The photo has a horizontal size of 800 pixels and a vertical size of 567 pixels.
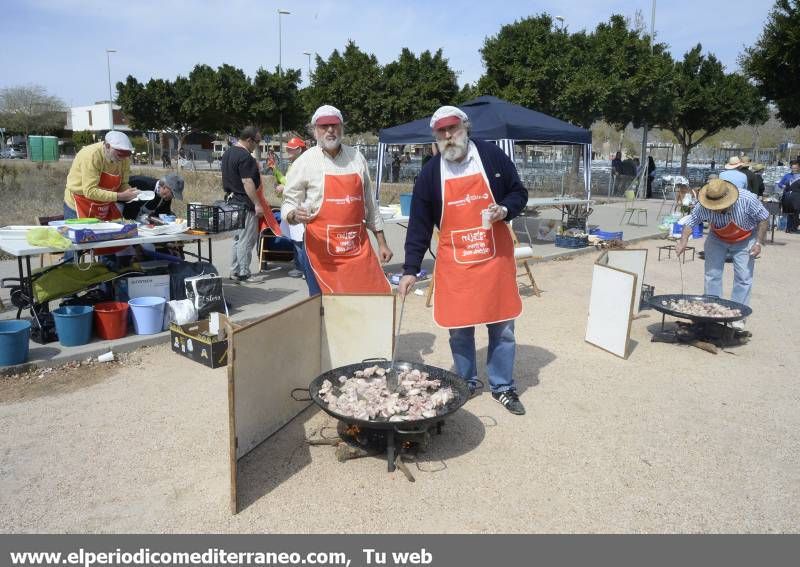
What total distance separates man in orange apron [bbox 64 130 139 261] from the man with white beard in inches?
84.8

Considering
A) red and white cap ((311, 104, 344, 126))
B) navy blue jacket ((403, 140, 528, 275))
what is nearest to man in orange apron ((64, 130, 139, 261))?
red and white cap ((311, 104, 344, 126))

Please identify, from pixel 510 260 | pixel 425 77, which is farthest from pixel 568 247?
pixel 425 77

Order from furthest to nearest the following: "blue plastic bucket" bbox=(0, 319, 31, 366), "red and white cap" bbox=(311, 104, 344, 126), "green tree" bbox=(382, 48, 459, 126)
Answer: "green tree" bbox=(382, 48, 459, 126) < "blue plastic bucket" bbox=(0, 319, 31, 366) < "red and white cap" bbox=(311, 104, 344, 126)

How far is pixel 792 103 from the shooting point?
18000 mm

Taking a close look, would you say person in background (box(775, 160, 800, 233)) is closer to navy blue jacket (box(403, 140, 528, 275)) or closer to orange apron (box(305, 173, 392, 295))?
navy blue jacket (box(403, 140, 528, 275))

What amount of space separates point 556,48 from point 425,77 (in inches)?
245

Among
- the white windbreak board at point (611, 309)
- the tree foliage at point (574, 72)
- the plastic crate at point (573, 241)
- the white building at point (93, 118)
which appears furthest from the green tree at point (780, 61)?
the white building at point (93, 118)

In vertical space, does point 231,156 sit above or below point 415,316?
above

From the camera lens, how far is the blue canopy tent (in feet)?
37.0

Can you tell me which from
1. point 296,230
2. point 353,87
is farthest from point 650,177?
point 296,230

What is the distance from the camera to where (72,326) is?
509cm

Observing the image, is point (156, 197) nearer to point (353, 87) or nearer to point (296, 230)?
point (296, 230)
